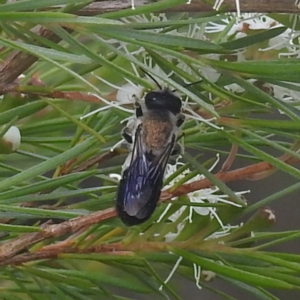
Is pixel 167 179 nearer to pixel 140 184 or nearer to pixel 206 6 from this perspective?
pixel 140 184

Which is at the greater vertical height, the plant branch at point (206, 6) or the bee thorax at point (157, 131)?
the plant branch at point (206, 6)

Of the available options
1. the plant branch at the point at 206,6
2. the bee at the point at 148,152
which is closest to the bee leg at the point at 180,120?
the bee at the point at 148,152

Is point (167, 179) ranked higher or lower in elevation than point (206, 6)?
lower

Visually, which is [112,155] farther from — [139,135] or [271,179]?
[271,179]

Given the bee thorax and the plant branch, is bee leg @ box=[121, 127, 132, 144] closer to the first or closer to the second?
the bee thorax

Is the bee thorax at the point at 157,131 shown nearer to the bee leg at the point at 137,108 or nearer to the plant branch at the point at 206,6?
the bee leg at the point at 137,108

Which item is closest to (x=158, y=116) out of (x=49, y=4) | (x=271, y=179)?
(x=49, y=4)

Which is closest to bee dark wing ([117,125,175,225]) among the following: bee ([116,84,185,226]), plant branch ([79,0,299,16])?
bee ([116,84,185,226])

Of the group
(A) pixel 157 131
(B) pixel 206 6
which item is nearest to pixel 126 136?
(A) pixel 157 131
